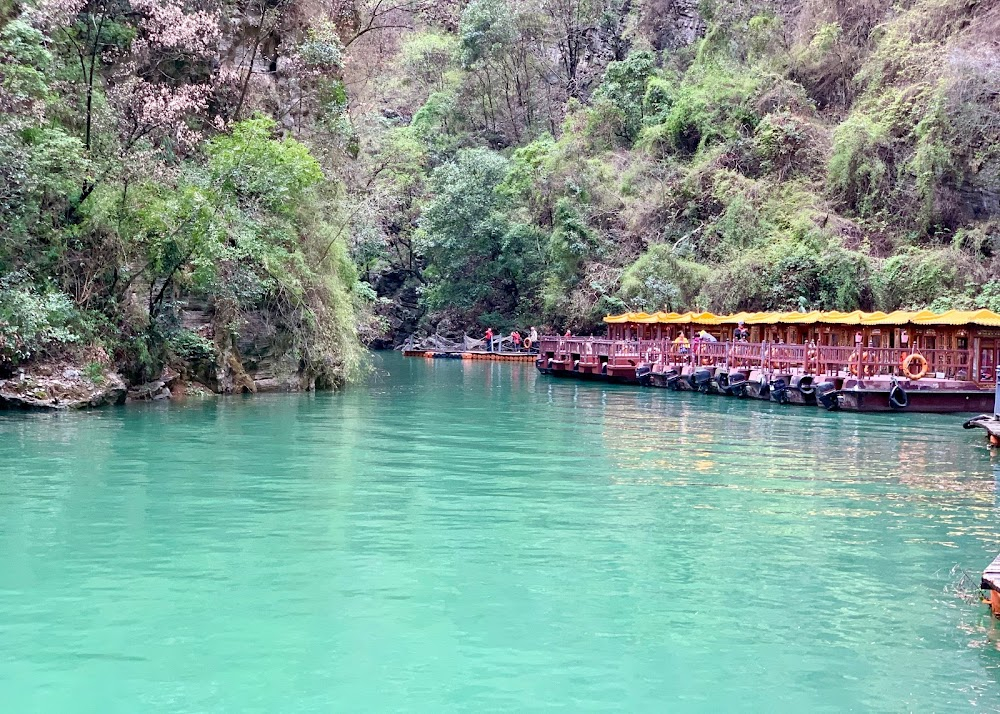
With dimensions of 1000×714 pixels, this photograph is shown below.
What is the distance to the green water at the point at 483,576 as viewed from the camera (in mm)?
7176

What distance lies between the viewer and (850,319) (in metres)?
29.9

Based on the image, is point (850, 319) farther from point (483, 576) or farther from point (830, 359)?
point (483, 576)

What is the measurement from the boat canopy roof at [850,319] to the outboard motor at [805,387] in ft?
6.28

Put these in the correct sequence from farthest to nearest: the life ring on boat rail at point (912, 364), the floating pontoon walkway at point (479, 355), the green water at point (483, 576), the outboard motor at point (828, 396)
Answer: the floating pontoon walkway at point (479, 355) < the outboard motor at point (828, 396) < the life ring on boat rail at point (912, 364) < the green water at point (483, 576)

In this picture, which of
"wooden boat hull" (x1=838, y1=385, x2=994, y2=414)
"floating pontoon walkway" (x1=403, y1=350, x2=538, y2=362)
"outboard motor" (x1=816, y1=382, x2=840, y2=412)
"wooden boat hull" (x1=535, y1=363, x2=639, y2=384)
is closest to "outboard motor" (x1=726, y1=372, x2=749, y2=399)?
"outboard motor" (x1=816, y1=382, x2=840, y2=412)

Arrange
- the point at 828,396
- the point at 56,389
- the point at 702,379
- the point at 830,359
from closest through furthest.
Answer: the point at 56,389 → the point at 828,396 → the point at 830,359 → the point at 702,379

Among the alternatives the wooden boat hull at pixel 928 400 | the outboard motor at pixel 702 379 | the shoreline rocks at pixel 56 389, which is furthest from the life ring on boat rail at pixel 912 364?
the shoreline rocks at pixel 56 389

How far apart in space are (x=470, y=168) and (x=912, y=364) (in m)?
34.0

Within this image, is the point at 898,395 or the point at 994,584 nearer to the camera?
the point at 994,584

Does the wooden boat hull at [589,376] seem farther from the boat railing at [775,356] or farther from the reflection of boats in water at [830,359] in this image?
the boat railing at [775,356]

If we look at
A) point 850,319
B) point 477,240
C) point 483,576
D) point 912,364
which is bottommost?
point 483,576

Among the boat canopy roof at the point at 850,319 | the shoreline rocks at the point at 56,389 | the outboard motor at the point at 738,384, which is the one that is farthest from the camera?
the outboard motor at the point at 738,384

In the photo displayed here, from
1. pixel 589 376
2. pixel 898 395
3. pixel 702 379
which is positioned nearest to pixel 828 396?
pixel 898 395

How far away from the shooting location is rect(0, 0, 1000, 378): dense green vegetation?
24.3m
